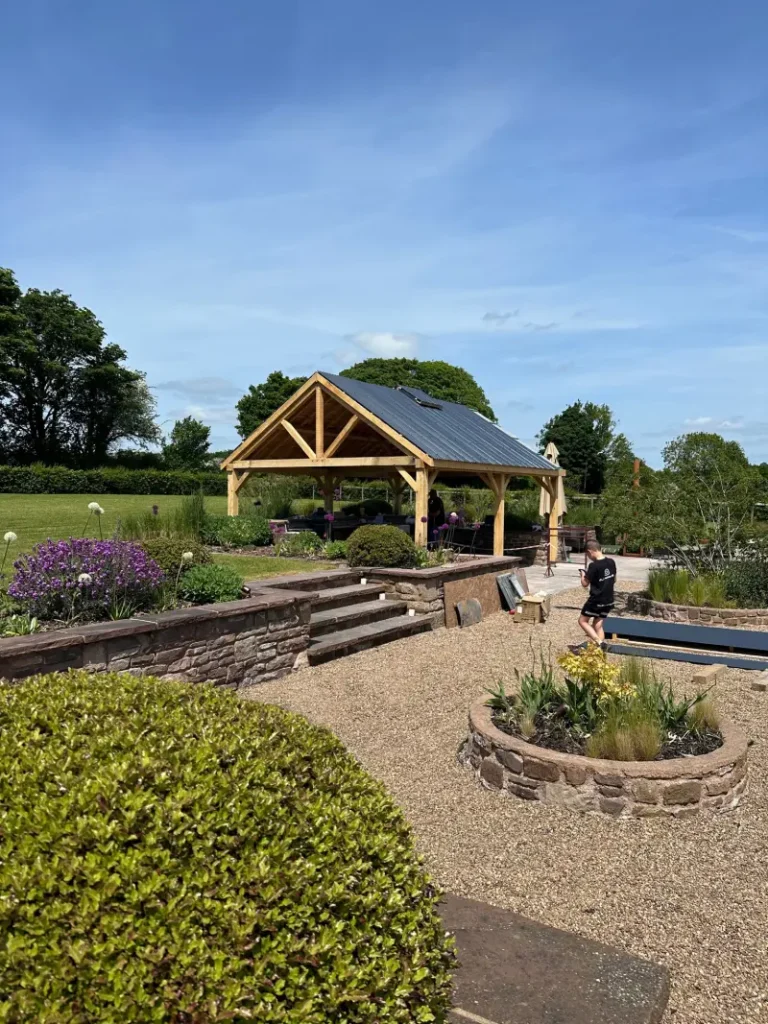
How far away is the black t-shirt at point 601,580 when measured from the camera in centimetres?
916

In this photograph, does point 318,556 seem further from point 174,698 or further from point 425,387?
point 425,387

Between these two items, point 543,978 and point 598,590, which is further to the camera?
point 598,590

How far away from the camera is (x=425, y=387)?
2002 inches

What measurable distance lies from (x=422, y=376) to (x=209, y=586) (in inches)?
1758

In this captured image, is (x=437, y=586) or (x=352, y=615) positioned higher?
(x=437, y=586)

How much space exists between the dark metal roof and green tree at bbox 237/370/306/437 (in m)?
32.4

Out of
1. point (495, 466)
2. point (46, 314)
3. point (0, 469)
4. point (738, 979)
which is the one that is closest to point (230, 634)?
point (738, 979)

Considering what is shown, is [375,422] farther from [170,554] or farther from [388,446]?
[170,554]

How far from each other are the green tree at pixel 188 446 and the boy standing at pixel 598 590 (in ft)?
106

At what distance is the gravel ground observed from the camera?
10.5 feet

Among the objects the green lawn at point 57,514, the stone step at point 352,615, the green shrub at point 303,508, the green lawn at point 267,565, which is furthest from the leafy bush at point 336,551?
the green shrub at point 303,508

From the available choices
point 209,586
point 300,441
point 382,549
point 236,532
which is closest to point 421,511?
point 382,549

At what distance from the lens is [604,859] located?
411 cm

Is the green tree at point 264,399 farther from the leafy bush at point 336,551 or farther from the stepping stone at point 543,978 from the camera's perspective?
the stepping stone at point 543,978
